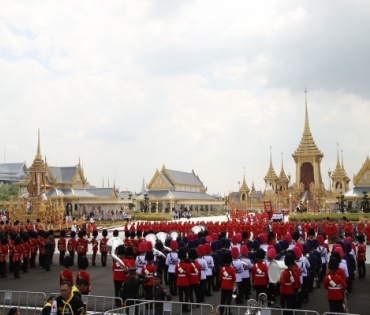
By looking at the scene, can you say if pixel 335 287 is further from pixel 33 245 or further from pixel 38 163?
pixel 38 163

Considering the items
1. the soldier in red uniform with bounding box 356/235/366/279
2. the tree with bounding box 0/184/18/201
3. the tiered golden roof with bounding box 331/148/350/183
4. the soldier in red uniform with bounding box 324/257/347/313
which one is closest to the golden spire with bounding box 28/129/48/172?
the tree with bounding box 0/184/18/201

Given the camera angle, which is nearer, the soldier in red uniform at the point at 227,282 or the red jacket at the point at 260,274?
the soldier in red uniform at the point at 227,282

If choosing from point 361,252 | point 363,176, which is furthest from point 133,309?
point 363,176

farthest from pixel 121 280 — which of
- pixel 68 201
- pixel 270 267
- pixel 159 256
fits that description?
pixel 68 201

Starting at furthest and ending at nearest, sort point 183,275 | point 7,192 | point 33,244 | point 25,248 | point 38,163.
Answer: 1. point 7,192
2. point 38,163
3. point 33,244
4. point 25,248
5. point 183,275

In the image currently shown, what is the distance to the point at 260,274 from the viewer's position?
37.7 ft

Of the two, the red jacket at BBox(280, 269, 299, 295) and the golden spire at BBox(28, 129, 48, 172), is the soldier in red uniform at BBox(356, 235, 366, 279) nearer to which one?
the red jacket at BBox(280, 269, 299, 295)

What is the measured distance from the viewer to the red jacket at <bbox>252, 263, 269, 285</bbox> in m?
11.5

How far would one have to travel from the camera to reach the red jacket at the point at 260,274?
37.7 ft

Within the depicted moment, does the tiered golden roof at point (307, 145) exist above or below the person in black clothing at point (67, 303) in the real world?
above

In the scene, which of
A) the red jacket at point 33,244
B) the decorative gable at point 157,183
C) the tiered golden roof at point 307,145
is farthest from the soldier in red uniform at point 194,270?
the tiered golden roof at point 307,145

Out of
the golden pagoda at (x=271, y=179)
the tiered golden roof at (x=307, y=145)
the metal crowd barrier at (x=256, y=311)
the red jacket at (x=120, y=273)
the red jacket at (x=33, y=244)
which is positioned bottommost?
the metal crowd barrier at (x=256, y=311)

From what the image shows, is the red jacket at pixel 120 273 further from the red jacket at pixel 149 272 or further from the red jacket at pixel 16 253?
the red jacket at pixel 16 253

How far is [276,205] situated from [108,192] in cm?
2578
